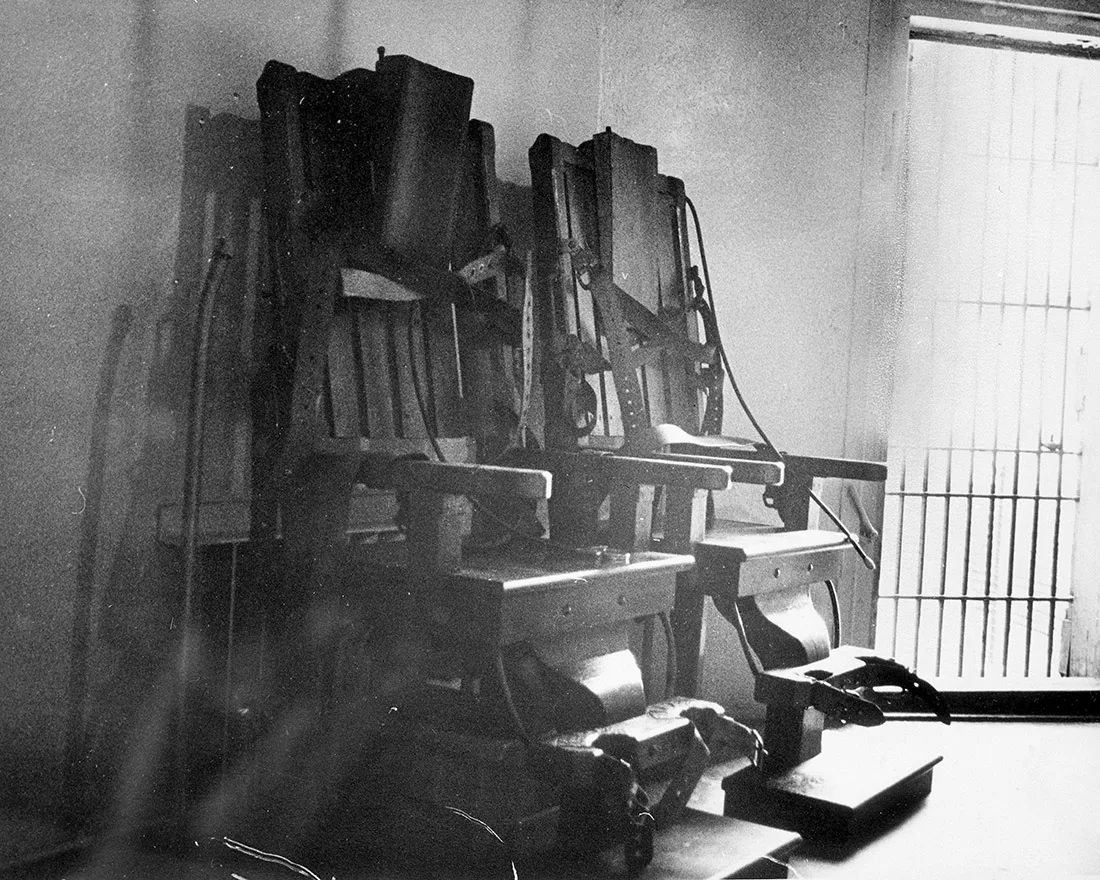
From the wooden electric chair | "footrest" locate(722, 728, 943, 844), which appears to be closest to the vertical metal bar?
the wooden electric chair

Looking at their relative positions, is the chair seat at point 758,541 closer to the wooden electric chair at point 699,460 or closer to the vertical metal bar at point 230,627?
the wooden electric chair at point 699,460

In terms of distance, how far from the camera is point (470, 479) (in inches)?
78.7

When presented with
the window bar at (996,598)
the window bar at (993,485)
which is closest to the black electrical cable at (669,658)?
the window bar at (996,598)

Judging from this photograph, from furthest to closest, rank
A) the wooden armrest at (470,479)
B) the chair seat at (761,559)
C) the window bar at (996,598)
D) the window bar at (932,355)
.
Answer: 1. the window bar at (996,598)
2. the window bar at (932,355)
3. the chair seat at (761,559)
4. the wooden armrest at (470,479)

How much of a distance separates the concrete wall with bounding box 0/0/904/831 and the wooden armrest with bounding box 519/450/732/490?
848 mm

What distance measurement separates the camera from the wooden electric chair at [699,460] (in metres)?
2.62

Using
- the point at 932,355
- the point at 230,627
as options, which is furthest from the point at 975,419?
the point at 230,627

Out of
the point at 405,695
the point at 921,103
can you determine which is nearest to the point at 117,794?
the point at 405,695

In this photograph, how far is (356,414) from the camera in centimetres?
246

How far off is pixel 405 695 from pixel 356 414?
621 mm

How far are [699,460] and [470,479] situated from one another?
31.0 inches

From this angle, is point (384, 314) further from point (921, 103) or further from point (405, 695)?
point (921, 103)

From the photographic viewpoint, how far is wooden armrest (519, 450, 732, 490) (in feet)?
7.80

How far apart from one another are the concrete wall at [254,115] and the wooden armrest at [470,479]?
0.64m
